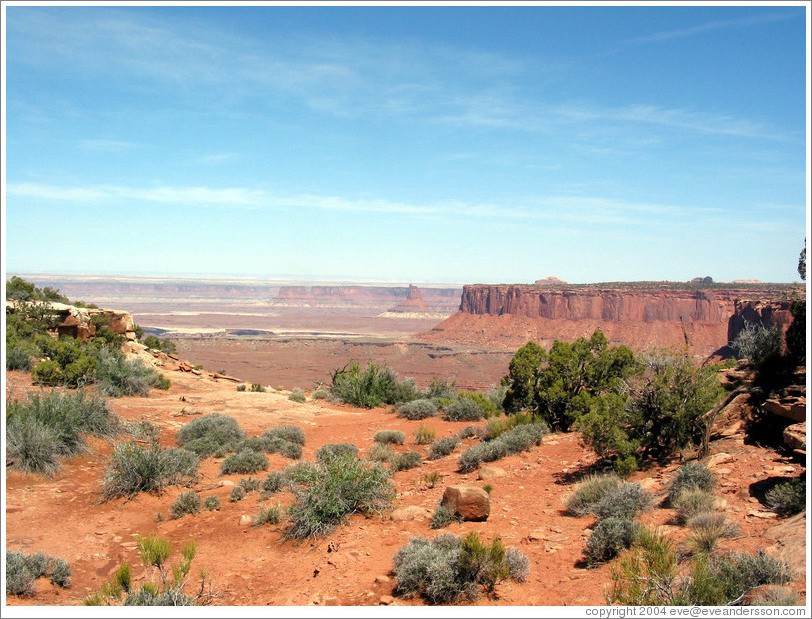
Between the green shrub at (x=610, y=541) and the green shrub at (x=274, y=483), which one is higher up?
the green shrub at (x=610, y=541)

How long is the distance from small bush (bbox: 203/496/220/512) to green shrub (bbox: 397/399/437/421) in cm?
1027

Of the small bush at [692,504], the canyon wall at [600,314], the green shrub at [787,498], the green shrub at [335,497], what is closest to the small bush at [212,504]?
the green shrub at [335,497]

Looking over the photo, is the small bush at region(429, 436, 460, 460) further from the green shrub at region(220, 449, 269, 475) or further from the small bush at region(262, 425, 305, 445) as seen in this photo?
the green shrub at region(220, 449, 269, 475)

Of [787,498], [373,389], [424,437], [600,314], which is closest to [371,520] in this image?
[787,498]

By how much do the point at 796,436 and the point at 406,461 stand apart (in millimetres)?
7873

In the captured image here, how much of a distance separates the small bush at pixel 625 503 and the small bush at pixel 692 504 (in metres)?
0.44

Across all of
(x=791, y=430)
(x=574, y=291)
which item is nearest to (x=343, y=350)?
(x=574, y=291)

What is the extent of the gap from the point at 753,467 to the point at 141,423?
45.0ft

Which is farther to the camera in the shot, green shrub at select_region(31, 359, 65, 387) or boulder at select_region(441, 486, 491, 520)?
green shrub at select_region(31, 359, 65, 387)

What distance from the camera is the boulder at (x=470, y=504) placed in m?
8.63

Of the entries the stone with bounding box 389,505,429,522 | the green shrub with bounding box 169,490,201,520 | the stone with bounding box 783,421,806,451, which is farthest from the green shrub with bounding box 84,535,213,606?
the stone with bounding box 783,421,806,451

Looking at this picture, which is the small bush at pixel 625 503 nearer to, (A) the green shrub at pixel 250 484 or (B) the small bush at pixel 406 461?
(B) the small bush at pixel 406 461

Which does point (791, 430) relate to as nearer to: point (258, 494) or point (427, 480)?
point (427, 480)

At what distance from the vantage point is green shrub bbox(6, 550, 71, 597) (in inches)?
253
